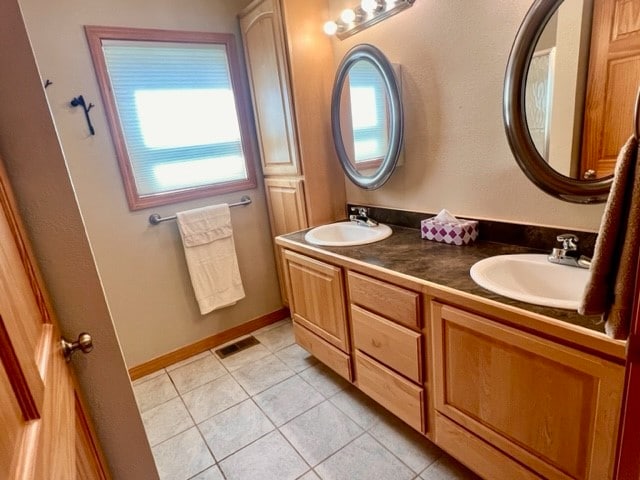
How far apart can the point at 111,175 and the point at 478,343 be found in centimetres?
205

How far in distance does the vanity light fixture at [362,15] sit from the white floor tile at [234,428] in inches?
83.0

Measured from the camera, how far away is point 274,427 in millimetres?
1771

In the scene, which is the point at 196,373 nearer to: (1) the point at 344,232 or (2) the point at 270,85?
(1) the point at 344,232

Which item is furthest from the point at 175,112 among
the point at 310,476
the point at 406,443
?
the point at 406,443

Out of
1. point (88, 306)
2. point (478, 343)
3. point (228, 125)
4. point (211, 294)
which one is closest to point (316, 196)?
point (228, 125)

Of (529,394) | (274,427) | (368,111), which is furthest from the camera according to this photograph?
(368,111)

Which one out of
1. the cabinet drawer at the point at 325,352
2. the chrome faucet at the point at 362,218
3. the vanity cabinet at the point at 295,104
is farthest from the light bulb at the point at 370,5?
the cabinet drawer at the point at 325,352

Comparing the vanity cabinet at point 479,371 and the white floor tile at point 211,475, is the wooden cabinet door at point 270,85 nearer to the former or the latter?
the vanity cabinet at point 479,371

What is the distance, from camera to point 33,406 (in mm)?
503

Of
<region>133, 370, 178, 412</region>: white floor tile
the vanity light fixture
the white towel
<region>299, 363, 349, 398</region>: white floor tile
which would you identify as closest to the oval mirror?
the vanity light fixture

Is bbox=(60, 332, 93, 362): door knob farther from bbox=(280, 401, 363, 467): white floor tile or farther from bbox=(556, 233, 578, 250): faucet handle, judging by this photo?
bbox=(556, 233, 578, 250): faucet handle

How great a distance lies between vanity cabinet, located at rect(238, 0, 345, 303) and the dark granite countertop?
0.49 m

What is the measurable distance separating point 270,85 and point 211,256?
1.15 meters

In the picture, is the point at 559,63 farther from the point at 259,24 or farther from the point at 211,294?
the point at 211,294
